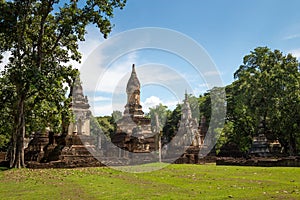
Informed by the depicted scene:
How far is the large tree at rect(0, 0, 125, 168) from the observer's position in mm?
19641

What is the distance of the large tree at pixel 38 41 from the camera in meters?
19.6

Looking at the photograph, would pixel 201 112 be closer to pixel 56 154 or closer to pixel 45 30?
pixel 56 154

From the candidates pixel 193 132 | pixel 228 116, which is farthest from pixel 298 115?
pixel 193 132

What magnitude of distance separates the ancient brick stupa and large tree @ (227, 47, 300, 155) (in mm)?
10632

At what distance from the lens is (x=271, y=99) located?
3138 cm

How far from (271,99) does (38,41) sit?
22300 millimetres

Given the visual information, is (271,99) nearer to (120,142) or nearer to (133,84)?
(120,142)

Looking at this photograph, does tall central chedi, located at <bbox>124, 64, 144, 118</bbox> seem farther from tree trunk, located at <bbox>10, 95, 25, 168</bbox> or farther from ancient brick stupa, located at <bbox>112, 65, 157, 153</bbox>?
tree trunk, located at <bbox>10, 95, 25, 168</bbox>

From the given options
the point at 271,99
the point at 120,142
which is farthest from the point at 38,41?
the point at 271,99

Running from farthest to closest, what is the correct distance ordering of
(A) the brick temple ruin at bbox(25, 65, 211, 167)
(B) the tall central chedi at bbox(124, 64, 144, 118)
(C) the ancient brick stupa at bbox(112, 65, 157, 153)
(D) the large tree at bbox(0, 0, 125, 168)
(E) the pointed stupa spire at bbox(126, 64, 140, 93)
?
(E) the pointed stupa spire at bbox(126, 64, 140, 93), (B) the tall central chedi at bbox(124, 64, 144, 118), (C) the ancient brick stupa at bbox(112, 65, 157, 153), (A) the brick temple ruin at bbox(25, 65, 211, 167), (D) the large tree at bbox(0, 0, 125, 168)

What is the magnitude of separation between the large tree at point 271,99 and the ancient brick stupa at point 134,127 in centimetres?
1063

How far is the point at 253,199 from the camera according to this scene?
8.25m

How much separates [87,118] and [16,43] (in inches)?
904

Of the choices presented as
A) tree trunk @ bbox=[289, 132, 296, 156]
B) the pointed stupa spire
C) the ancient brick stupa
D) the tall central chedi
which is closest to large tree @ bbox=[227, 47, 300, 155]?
tree trunk @ bbox=[289, 132, 296, 156]
